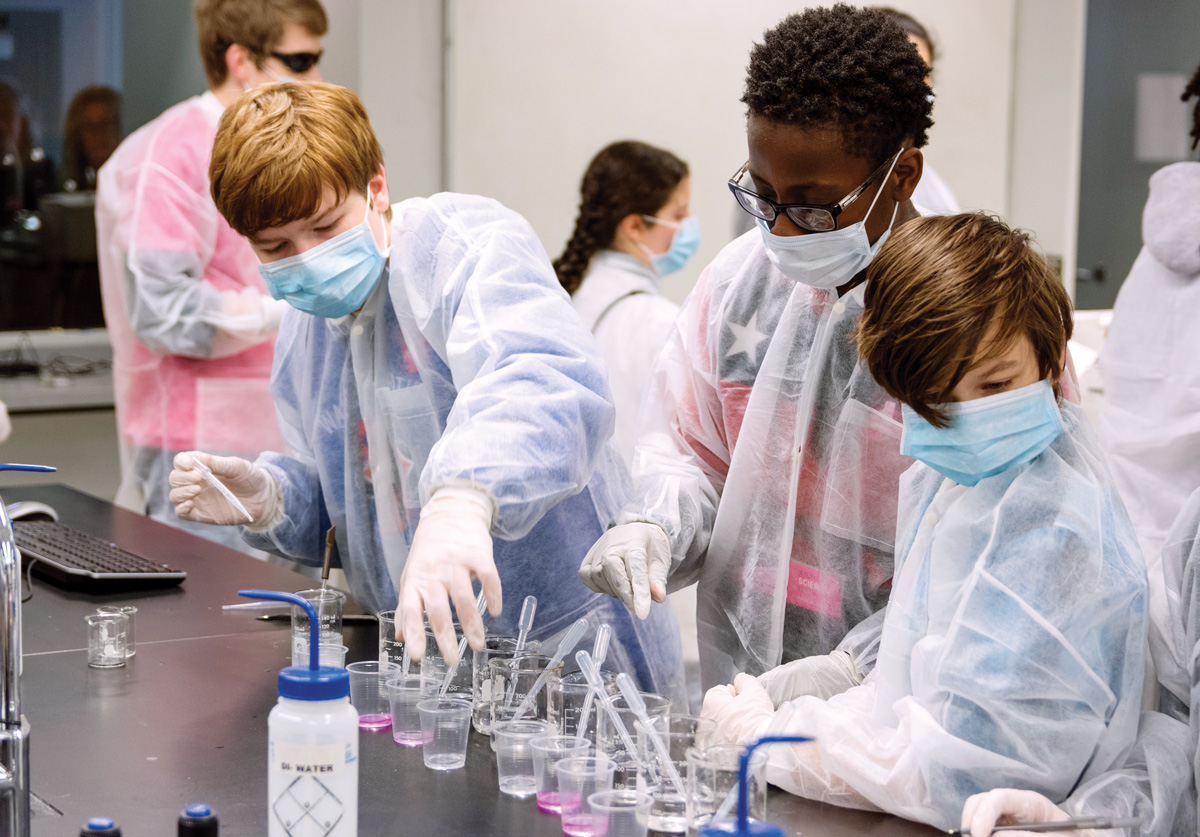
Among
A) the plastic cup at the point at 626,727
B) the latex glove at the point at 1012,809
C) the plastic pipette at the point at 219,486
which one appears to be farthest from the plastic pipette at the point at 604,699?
the plastic pipette at the point at 219,486

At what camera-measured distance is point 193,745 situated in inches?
58.5

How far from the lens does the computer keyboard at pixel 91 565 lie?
225cm

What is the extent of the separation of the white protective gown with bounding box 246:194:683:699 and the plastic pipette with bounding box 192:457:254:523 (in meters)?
0.10

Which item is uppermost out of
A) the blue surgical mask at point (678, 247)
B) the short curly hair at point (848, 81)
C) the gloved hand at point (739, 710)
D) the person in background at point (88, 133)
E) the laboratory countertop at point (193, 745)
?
the person in background at point (88, 133)

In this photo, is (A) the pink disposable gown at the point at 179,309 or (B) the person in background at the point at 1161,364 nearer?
(B) the person in background at the point at 1161,364

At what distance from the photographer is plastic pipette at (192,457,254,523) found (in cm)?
197

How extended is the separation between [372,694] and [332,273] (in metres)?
0.63

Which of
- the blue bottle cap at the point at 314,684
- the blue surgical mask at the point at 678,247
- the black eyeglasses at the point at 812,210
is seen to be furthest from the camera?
the blue surgical mask at the point at 678,247

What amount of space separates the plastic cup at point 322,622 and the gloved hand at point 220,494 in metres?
0.29

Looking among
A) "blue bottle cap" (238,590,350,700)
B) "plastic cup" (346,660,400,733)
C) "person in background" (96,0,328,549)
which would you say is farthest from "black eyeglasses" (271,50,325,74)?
"blue bottle cap" (238,590,350,700)

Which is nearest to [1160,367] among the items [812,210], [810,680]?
[812,210]

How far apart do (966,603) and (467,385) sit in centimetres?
70

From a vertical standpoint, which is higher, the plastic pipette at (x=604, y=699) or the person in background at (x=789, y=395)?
the person in background at (x=789, y=395)

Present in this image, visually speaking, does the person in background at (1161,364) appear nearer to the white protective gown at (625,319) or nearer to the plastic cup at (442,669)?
the white protective gown at (625,319)
